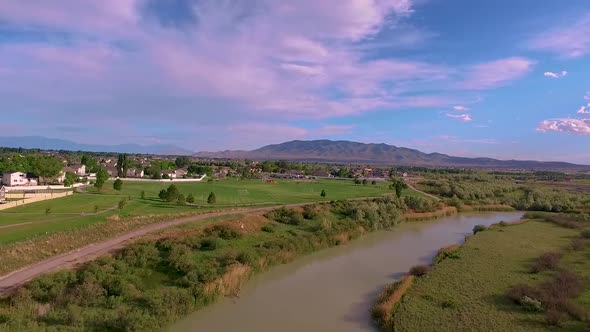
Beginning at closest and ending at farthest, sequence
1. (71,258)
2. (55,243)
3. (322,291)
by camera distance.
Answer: (322,291) < (71,258) < (55,243)

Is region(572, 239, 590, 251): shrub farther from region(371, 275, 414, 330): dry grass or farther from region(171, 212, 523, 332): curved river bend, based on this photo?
region(371, 275, 414, 330): dry grass

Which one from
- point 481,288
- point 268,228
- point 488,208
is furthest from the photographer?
point 488,208

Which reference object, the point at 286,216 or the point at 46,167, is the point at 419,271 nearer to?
the point at 286,216

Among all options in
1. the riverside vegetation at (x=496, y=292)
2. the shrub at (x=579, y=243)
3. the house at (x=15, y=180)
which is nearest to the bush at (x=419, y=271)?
the riverside vegetation at (x=496, y=292)

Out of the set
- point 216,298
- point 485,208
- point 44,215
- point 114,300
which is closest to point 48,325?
point 114,300

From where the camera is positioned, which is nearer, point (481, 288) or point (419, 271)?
point (481, 288)

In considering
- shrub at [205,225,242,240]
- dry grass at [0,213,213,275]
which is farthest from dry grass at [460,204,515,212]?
A: dry grass at [0,213,213,275]

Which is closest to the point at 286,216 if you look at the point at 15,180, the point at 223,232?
the point at 223,232
